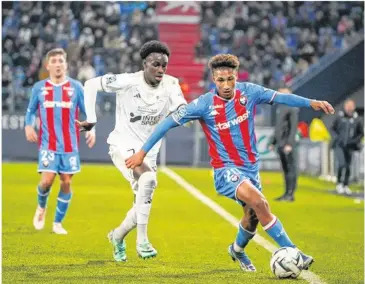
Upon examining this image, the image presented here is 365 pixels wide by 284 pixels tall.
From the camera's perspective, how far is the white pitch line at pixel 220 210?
Answer: 28.3 ft

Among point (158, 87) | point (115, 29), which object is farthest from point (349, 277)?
point (115, 29)

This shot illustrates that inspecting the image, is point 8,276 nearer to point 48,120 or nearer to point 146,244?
point 146,244

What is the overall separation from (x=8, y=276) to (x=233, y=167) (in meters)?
2.01

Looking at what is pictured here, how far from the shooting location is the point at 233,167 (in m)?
8.62

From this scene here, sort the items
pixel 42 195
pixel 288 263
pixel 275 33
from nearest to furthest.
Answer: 1. pixel 288 263
2. pixel 42 195
3. pixel 275 33

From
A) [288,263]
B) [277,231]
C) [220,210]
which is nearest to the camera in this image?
[288,263]

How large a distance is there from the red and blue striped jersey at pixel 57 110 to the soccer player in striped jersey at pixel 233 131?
3729 mm

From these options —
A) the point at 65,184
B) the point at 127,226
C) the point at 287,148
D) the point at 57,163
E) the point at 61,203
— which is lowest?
A: the point at 287,148

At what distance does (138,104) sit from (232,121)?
1207 mm

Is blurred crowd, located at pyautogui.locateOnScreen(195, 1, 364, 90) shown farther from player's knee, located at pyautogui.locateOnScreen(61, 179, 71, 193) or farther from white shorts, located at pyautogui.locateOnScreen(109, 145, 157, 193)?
white shorts, located at pyautogui.locateOnScreen(109, 145, 157, 193)

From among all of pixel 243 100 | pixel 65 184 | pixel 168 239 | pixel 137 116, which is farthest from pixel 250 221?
pixel 65 184

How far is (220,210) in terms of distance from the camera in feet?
52.5

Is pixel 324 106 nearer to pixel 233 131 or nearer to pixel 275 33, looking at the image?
pixel 233 131

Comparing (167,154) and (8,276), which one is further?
(167,154)
